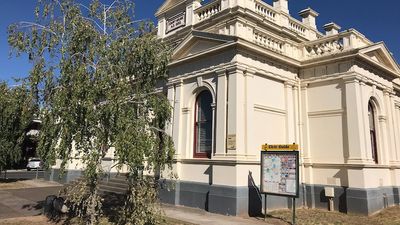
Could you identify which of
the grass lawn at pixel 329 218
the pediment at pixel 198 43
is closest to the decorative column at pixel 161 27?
the pediment at pixel 198 43

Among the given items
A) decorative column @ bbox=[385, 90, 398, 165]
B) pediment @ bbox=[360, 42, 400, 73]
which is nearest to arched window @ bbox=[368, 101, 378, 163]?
decorative column @ bbox=[385, 90, 398, 165]

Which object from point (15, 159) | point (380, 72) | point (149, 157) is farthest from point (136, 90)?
point (15, 159)

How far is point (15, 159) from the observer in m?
20.6

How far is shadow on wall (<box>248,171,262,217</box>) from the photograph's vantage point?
36.6 feet

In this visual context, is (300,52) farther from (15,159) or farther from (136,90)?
(15,159)

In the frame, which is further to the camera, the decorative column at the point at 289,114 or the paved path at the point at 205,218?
the decorative column at the point at 289,114

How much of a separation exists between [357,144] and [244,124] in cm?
424

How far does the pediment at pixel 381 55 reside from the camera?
1325 centimetres

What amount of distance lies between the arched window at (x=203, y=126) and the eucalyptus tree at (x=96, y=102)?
4486 mm

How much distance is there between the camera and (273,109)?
12953mm

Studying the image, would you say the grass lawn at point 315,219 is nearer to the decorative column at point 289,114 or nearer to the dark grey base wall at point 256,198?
the dark grey base wall at point 256,198

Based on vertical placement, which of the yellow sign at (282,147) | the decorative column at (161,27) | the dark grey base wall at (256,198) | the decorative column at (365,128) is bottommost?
the dark grey base wall at (256,198)

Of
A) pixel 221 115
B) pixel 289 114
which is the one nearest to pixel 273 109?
pixel 289 114

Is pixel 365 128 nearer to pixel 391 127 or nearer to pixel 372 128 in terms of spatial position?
pixel 372 128
